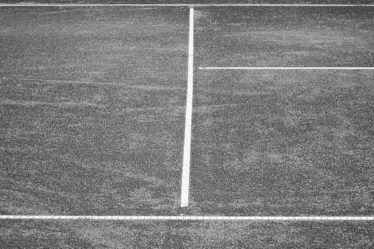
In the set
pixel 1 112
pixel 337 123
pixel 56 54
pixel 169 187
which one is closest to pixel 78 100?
pixel 1 112

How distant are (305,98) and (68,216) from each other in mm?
4860

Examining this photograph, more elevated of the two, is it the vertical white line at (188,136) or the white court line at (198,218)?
the vertical white line at (188,136)

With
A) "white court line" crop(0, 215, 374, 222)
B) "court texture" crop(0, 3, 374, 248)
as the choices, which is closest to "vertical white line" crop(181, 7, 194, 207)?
"court texture" crop(0, 3, 374, 248)

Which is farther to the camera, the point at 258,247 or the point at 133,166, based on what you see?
the point at 133,166

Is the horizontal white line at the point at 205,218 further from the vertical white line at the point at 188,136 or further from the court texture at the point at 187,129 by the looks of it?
the vertical white line at the point at 188,136

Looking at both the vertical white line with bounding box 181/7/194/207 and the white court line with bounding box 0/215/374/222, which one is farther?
the vertical white line with bounding box 181/7/194/207

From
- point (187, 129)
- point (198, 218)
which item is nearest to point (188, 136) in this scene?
point (187, 129)

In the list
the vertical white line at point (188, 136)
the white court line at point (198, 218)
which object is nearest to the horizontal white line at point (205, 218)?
the white court line at point (198, 218)

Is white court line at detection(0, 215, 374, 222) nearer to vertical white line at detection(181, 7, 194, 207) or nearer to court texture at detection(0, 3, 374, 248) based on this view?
court texture at detection(0, 3, 374, 248)

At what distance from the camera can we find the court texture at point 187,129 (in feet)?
23.4

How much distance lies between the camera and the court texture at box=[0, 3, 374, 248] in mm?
7137

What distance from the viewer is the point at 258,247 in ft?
22.0

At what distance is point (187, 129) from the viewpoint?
31.3 ft

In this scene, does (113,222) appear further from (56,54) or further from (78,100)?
(56,54)
